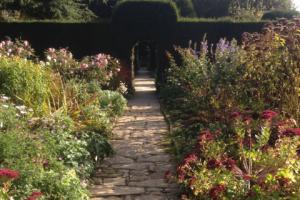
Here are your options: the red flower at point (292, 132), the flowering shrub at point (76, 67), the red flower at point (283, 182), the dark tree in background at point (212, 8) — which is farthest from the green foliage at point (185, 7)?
the red flower at point (283, 182)

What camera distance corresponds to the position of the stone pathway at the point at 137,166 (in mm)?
4945

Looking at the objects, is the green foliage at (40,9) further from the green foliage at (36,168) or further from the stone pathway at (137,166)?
the green foliage at (36,168)

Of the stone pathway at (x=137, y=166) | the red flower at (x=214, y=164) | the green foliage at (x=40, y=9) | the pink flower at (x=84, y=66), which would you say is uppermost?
the green foliage at (x=40, y=9)

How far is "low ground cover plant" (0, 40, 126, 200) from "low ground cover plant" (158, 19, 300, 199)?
1080 mm

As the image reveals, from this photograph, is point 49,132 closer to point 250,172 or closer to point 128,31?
point 250,172

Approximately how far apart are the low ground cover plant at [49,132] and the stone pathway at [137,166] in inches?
8.2

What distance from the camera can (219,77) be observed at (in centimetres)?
887

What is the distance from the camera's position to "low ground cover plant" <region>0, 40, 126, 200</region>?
419 cm

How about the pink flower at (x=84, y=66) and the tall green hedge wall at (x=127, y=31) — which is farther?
the tall green hedge wall at (x=127, y=31)

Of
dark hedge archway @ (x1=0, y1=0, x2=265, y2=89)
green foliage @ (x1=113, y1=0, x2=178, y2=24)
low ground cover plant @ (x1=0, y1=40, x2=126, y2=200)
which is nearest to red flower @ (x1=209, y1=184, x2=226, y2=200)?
low ground cover plant @ (x1=0, y1=40, x2=126, y2=200)

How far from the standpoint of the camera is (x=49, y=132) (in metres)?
5.48

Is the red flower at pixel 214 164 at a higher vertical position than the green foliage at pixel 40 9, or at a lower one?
lower

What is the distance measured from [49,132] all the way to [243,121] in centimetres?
219

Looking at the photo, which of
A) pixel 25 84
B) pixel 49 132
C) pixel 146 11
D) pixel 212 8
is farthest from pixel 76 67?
pixel 212 8
